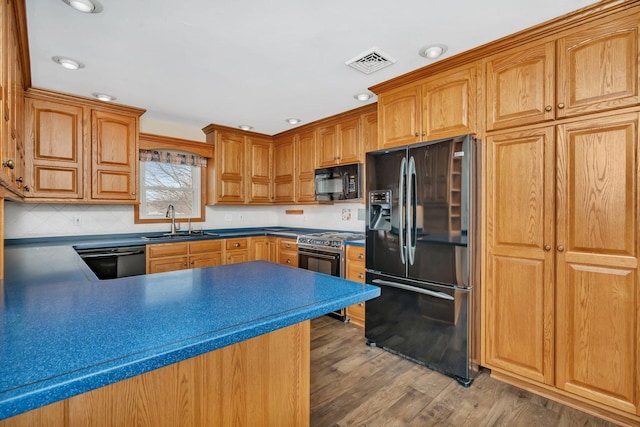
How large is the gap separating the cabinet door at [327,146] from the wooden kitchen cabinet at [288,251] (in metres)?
1.08

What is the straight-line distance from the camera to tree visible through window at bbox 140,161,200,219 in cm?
393

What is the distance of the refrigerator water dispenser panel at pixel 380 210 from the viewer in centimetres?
258

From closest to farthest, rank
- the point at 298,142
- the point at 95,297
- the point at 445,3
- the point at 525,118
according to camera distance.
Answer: the point at 95,297
the point at 445,3
the point at 525,118
the point at 298,142

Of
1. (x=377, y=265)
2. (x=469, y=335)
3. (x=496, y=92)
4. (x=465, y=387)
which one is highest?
(x=496, y=92)

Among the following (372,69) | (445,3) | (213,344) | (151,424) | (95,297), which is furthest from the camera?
(372,69)

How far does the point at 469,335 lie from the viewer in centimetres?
216

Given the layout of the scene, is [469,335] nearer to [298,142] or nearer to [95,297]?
[95,297]

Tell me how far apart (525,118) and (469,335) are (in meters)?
1.53

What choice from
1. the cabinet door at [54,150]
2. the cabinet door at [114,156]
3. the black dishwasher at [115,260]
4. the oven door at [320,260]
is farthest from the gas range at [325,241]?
the cabinet door at [54,150]

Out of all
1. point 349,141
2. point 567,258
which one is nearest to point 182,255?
point 349,141

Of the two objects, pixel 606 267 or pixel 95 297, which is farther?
pixel 606 267

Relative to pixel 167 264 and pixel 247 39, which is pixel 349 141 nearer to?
pixel 247 39

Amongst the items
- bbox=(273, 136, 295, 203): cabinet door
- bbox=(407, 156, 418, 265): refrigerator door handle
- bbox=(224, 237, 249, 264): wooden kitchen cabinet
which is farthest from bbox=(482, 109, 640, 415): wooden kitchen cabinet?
bbox=(224, 237, 249, 264): wooden kitchen cabinet

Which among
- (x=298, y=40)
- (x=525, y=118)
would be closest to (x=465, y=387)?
(x=525, y=118)
